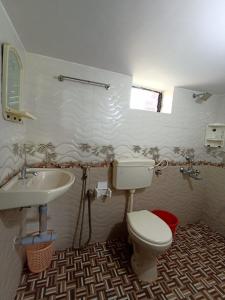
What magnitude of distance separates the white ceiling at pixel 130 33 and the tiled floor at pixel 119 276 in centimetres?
191

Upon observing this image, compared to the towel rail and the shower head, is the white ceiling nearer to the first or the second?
the towel rail

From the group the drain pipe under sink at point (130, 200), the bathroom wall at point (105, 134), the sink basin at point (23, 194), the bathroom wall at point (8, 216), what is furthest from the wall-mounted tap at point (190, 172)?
the bathroom wall at point (8, 216)

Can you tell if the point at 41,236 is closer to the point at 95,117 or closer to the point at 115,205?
the point at 115,205

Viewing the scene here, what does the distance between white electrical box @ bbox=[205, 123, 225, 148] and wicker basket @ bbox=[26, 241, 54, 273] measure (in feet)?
7.58

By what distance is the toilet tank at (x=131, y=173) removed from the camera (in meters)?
1.70

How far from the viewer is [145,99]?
7.16ft

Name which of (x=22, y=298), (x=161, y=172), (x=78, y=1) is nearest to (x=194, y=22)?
(x=78, y=1)

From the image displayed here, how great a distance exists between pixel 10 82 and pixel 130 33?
83 cm

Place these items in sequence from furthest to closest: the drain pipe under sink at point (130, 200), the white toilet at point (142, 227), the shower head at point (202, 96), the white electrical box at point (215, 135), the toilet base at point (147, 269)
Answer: the white electrical box at point (215, 135), the shower head at point (202, 96), the drain pipe under sink at point (130, 200), the toilet base at point (147, 269), the white toilet at point (142, 227)

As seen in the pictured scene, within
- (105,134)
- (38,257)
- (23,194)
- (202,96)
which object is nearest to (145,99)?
(202,96)

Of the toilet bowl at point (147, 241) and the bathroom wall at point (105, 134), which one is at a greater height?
the bathroom wall at point (105, 134)

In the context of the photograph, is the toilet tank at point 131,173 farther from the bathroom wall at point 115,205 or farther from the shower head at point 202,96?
the shower head at point 202,96

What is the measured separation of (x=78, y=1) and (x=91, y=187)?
1464mm

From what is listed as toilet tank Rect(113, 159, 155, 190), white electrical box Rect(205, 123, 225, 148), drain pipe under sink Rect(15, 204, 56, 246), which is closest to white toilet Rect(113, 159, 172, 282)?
toilet tank Rect(113, 159, 155, 190)
